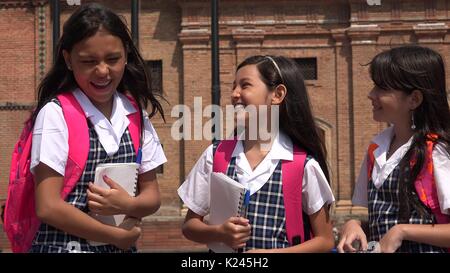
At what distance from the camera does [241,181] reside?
121 inches

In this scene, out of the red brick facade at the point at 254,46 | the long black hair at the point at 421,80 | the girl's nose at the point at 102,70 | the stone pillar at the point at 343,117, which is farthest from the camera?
the red brick facade at the point at 254,46

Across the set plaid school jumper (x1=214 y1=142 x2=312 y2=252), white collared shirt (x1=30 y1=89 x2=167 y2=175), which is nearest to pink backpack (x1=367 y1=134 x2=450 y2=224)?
plaid school jumper (x1=214 y1=142 x2=312 y2=252)

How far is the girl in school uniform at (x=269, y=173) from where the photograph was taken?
9.87ft

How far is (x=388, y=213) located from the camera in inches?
120

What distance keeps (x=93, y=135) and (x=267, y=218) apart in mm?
755

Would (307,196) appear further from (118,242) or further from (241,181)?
(118,242)

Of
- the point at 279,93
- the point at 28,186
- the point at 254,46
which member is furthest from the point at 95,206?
the point at 254,46

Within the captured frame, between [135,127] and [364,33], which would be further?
[364,33]

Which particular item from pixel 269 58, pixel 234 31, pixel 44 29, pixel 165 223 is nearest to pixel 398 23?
pixel 234 31

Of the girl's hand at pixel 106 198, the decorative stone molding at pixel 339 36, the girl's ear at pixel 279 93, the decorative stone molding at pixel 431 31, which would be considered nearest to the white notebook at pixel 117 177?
the girl's hand at pixel 106 198

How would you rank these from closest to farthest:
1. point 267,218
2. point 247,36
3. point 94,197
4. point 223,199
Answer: point 94,197 < point 223,199 < point 267,218 < point 247,36

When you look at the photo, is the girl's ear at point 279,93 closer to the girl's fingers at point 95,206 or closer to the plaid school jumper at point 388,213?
the plaid school jumper at point 388,213

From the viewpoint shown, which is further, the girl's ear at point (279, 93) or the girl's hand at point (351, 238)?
the girl's ear at point (279, 93)

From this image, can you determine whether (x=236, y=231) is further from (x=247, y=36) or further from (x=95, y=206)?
(x=247, y=36)
